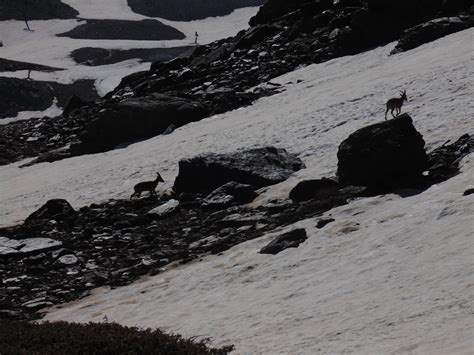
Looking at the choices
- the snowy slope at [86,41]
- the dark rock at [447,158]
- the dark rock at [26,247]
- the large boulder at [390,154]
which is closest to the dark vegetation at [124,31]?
the snowy slope at [86,41]

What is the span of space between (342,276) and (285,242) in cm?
273

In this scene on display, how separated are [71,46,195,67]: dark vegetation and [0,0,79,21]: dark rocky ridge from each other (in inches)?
1185

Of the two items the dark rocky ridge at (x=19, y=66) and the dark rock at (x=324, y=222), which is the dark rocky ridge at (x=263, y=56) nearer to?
the dark rock at (x=324, y=222)

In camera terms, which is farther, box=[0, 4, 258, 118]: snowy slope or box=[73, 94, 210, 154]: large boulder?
box=[0, 4, 258, 118]: snowy slope

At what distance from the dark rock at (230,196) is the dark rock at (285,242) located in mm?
4540

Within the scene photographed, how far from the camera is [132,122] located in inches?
1391

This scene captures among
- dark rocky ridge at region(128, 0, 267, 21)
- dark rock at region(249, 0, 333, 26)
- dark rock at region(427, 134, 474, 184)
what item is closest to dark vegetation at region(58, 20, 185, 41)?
dark rocky ridge at region(128, 0, 267, 21)

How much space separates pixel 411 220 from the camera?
12008 mm

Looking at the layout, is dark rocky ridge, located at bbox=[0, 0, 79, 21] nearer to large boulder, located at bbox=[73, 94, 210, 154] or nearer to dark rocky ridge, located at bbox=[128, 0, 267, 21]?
dark rocky ridge, located at bbox=[128, 0, 267, 21]

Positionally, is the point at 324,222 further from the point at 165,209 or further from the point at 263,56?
the point at 263,56

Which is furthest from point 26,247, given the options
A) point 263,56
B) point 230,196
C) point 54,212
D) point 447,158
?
point 263,56

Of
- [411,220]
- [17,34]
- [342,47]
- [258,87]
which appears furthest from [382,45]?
[17,34]

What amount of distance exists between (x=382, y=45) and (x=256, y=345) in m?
33.4

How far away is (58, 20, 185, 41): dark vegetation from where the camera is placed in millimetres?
117562
